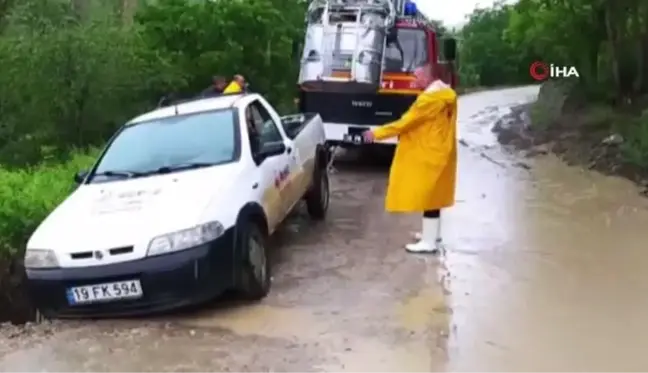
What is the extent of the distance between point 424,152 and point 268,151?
156 cm

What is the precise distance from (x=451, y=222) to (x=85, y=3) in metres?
15.8

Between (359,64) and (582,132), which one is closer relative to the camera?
(359,64)

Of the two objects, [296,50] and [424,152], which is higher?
[296,50]

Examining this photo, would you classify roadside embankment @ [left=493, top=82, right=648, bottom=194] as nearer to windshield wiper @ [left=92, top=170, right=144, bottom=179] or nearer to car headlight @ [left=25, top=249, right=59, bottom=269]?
windshield wiper @ [left=92, top=170, right=144, bottom=179]

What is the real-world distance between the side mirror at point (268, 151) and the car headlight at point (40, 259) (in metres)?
1.99

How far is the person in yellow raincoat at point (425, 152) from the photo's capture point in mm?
9094

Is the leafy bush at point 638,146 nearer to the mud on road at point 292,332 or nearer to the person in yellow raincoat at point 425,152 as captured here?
the person in yellow raincoat at point 425,152

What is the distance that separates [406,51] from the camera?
51.0 ft

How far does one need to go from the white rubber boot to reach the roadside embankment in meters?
4.82

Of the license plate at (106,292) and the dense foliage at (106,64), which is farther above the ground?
the dense foliage at (106,64)

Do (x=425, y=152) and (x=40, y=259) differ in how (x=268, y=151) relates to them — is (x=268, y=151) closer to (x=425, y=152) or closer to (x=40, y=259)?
(x=425, y=152)

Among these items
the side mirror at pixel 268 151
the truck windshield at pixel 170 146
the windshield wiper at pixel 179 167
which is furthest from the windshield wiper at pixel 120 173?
the side mirror at pixel 268 151

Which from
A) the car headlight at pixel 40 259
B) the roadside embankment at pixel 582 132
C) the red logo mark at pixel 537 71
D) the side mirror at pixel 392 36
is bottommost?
the red logo mark at pixel 537 71

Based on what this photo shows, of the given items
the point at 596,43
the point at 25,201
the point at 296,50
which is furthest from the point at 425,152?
the point at 596,43
